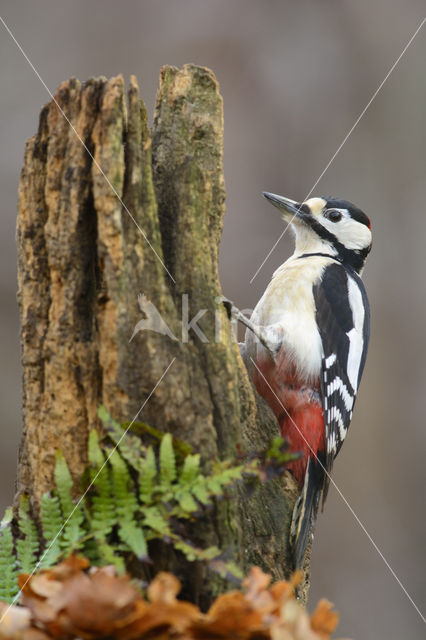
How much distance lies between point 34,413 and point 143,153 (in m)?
0.64

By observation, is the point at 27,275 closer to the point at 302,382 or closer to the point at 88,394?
the point at 88,394

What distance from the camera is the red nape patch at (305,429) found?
248 centimetres

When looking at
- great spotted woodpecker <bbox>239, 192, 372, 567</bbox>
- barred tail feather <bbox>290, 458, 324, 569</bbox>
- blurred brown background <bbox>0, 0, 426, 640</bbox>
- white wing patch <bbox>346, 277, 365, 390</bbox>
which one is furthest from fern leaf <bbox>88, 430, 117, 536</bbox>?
blurred brown background <bbox>0, 0, 426, 640</bbox>

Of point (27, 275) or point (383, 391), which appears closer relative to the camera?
point (27, 275)

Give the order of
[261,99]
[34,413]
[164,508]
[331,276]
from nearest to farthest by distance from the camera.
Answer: [164,508] → [34,413] → [331,276] → [261,99]

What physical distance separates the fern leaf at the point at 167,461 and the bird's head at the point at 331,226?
187 centimetres

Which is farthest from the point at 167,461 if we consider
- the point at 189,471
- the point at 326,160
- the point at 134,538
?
the point at 326,160

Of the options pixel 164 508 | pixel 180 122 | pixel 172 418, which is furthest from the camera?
pixel 180 122

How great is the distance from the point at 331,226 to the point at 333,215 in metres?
0.05

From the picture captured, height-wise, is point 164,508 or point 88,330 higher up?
point 88,330

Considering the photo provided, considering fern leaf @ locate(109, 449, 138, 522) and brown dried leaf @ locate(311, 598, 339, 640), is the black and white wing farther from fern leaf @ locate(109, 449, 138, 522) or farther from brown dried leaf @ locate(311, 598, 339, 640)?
brown dried leaf @ locate(311, 598, 339, 640)

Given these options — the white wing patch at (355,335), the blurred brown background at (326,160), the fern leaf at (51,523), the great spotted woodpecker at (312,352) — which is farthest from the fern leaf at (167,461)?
the blurred brown background at (326,160)

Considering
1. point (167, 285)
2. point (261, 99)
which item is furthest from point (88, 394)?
point (261, 99)

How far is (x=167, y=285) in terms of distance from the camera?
1.69 m
